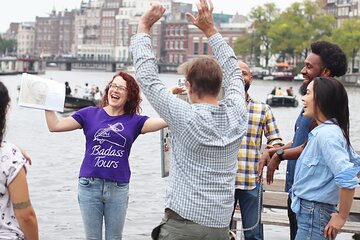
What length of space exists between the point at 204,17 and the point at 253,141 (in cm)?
206

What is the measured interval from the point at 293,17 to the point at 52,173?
8918 centimetres

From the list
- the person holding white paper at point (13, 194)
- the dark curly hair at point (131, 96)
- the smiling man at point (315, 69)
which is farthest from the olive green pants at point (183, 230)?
the dark curly hair at point (131, 96)

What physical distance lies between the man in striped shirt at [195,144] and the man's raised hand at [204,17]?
19 cm

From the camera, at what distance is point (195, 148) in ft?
13.1

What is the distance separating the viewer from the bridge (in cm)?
14279

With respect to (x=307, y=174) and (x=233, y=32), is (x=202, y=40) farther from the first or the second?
(x=307, y=174)

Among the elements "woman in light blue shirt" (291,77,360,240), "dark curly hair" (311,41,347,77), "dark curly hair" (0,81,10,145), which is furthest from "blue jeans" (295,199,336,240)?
"dark curly hair" (0,81,10,145)

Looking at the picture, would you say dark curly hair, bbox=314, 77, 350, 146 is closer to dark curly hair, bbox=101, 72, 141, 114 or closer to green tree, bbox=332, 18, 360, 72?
dark curly hair, bbox=101, 72, 141, 114

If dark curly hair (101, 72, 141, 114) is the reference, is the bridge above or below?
below

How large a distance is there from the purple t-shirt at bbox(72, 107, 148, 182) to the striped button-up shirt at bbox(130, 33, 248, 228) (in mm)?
1429

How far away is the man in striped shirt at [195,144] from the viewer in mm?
3979

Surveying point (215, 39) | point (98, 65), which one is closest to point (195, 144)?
point (215, 39)

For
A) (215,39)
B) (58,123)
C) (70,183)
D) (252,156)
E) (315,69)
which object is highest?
(215,39)

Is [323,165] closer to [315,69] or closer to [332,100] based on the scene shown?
[332,100]
